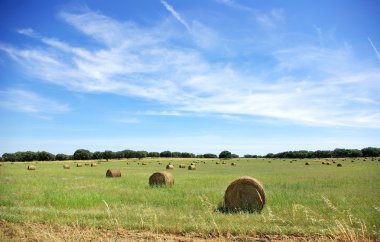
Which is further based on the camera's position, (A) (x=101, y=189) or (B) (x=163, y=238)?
(A) (x=101, y=189)

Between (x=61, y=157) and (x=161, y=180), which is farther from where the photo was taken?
(x=61, y=157)

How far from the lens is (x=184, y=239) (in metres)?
10.4

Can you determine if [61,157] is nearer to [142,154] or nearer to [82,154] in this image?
[82,154]

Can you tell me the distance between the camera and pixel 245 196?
15.3m

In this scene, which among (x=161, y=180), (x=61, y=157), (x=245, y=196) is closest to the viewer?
(x=245, y=196)

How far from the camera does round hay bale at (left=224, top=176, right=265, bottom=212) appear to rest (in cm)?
1511

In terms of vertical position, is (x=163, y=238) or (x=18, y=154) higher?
(x=18, y=154)

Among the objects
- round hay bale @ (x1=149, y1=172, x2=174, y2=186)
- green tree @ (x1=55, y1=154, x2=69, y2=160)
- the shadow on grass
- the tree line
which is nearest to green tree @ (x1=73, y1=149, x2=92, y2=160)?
the tree line

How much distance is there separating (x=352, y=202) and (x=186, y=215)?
7412 millimetres

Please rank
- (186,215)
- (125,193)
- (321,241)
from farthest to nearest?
(125,193) → (186,215) → (321,241)

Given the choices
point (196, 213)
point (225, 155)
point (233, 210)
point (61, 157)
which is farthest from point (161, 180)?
point (225, 155)

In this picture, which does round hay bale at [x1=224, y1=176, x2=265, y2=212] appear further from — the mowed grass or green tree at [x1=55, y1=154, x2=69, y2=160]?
green tree at [x1=55, y1=154, x2=69, y2=160]

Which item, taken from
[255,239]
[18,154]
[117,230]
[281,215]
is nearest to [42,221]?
[117,230]

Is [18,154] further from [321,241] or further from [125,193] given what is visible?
[321,241]
